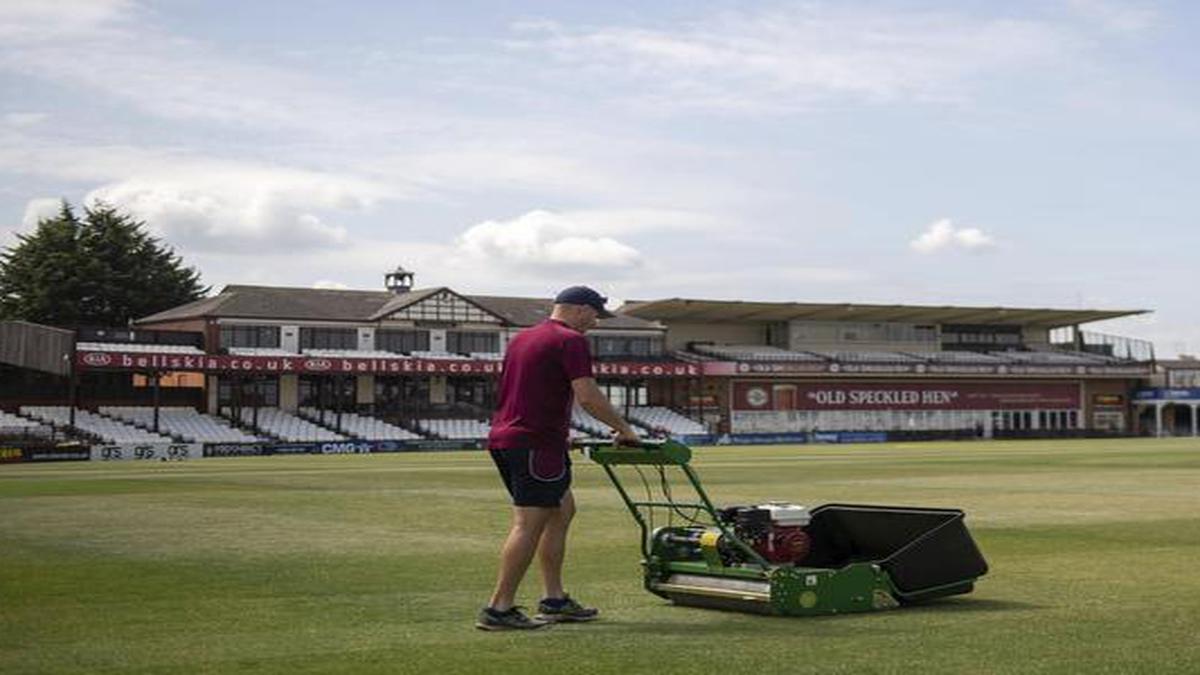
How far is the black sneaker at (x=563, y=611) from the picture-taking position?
9578 millimetres

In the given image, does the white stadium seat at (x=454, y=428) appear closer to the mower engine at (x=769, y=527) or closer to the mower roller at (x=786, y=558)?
the mower roller at (x=786, y=558)

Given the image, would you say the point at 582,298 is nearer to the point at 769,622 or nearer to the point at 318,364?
the point at 769,622

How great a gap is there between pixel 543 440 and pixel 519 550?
28.0 inches

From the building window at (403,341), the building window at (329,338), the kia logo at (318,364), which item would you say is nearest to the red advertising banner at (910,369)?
the building window at (403,341)

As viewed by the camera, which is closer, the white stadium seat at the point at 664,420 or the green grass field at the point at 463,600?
the green grass field at the point at 463,600

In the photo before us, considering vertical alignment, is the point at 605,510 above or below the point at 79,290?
below

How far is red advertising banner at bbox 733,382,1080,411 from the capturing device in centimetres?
9519

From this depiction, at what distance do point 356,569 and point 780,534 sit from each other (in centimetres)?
429

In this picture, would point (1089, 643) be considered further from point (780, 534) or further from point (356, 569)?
point (356, 569)

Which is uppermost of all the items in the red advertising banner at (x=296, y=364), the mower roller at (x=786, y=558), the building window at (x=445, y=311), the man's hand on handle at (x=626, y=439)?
the building window at (x=445, y=311)

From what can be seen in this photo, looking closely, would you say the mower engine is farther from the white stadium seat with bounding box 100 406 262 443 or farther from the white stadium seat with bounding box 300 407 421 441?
the white stadium seat with bounding box 300 407 421 441

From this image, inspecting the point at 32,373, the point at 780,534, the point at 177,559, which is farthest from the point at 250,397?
the point at 780,534

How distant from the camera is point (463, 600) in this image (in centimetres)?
1076

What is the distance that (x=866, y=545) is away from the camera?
1127cm
